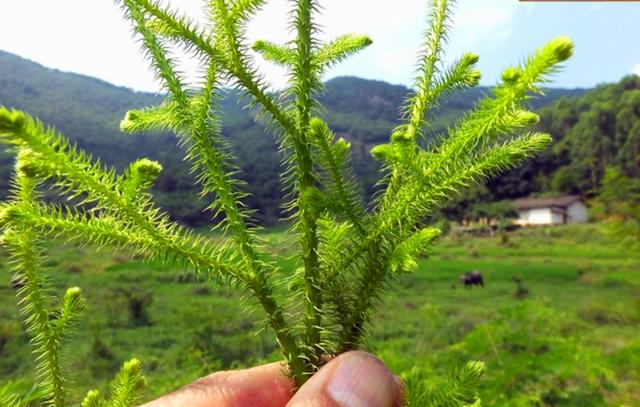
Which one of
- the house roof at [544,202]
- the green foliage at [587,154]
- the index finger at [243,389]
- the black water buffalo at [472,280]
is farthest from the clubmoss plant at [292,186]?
the green foliage at [587,154]

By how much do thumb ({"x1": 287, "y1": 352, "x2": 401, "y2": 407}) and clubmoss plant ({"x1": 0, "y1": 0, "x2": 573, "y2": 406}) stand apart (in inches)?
1.5

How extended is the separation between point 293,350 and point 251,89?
0.53m

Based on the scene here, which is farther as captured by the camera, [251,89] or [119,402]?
[119,402]

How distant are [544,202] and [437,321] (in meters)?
41.3

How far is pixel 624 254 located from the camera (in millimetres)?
37062

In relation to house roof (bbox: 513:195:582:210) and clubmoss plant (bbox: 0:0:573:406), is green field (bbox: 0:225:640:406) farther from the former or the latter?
house roof (bbox: 513:195:582:210)

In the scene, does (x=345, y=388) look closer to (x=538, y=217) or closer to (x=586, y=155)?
(x=538, y=217)

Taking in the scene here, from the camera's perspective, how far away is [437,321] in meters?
22.7

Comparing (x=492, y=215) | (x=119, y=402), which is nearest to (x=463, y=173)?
(x=119, y=402)

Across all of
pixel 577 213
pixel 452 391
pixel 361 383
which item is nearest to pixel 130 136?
pixel 577 213

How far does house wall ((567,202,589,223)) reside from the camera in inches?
2301

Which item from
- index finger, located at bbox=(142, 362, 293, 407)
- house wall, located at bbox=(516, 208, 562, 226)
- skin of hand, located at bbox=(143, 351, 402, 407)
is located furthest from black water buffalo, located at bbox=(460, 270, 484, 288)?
skin of hand, located at bbox=(143, 351, 402, 407)

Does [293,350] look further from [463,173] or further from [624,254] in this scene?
[624,254]

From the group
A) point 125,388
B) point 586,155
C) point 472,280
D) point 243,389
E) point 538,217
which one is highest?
point 586,155
